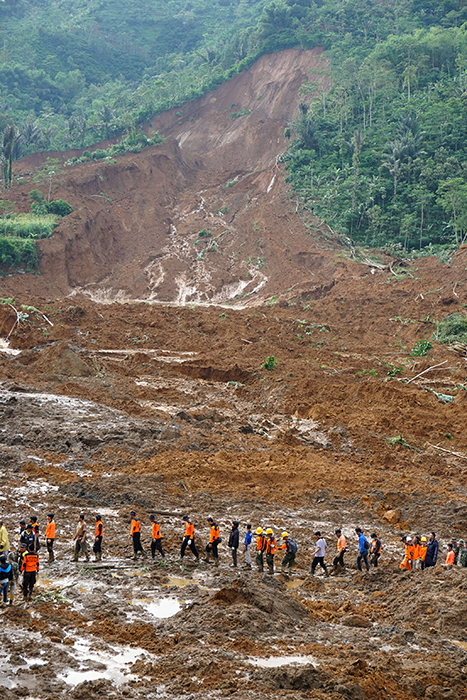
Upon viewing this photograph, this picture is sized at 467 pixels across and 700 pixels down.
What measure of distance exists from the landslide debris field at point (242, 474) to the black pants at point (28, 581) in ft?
0.59

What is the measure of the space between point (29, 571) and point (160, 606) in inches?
71.2

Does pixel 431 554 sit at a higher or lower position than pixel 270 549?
lower

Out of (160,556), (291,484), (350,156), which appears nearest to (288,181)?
(350,156)

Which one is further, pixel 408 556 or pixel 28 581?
pixel 408 556

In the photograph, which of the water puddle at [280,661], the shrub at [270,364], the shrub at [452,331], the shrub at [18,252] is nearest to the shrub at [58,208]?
the shrub at [18,252]

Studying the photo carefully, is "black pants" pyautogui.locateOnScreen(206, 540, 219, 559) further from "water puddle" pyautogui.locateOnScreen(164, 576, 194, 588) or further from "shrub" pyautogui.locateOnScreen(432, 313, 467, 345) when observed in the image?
"shrub" pyautogui.locateOnScreen(432, 313, 467, 345)

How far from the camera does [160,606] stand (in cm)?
843

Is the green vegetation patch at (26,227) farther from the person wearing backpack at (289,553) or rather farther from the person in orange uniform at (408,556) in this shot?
the person in orange uniform at (408,556)

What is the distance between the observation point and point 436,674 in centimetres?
663

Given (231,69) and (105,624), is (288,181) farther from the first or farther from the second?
(105,624)

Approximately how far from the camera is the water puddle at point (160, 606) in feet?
26.8

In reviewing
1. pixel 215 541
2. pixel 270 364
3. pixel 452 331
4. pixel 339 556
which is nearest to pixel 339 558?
pixel 339 556

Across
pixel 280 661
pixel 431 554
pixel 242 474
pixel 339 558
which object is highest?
pixel 280 661

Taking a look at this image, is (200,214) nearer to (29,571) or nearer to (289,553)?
(289,553)
